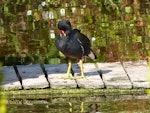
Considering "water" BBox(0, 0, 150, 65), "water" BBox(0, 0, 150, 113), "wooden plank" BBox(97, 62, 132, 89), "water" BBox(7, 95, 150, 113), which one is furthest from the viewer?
"water" BBox(0, 0, 150, 65)

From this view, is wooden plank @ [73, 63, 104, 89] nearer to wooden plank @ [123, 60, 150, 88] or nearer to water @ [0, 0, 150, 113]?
water @ [0, 0, 150, 113]

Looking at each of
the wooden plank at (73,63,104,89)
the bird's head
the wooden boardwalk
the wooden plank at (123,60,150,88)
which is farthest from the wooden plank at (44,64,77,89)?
the wooden plank at (123,60,150,88)

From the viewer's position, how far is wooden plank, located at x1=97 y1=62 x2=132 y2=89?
7473 millimetres

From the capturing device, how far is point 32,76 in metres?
7.91

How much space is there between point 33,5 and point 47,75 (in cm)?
583

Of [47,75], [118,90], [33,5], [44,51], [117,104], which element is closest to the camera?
[117,104]

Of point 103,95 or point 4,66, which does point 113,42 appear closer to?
point 4,66

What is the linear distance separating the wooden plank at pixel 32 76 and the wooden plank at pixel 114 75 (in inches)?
32.0

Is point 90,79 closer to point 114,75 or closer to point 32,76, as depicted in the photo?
point 114,75

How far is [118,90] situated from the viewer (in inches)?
292

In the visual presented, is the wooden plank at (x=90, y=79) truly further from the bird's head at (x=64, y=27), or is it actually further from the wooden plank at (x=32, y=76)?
Result: the bird's head at (x=64, y=27)

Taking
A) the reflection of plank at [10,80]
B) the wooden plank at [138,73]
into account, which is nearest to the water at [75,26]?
the wooden plank at [138,73]

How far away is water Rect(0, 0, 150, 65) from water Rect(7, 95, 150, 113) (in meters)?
1.96

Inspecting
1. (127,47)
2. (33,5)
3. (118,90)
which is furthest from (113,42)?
(33,5)
